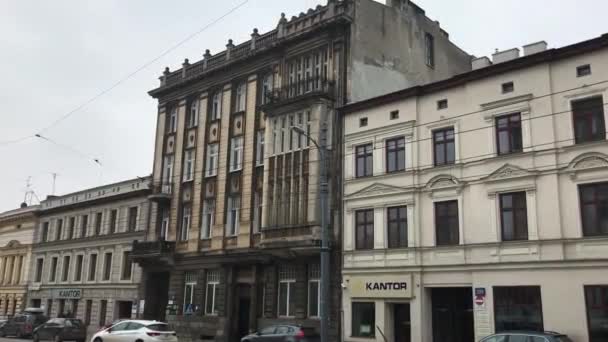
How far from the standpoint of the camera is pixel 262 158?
114 feet

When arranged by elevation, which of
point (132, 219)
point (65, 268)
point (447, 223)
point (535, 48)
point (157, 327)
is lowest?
point (157, 327)

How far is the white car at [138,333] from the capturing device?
81.4ft

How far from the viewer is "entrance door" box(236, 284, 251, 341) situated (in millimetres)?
34312

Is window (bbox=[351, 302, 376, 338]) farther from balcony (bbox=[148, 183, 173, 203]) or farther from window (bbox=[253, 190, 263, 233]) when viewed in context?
balcony (bbox=[148, 183, 173, 203])

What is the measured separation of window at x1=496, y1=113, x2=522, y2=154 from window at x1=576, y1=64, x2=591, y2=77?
2597 mm

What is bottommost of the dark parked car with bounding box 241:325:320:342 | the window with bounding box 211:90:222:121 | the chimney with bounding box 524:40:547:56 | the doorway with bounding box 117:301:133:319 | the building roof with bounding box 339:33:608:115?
the dark parked car with bounding box 241:325:320:342

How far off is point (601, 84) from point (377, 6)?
15.3m

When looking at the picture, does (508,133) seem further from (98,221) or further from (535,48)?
(98,221)

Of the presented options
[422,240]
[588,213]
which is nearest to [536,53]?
[588,213]

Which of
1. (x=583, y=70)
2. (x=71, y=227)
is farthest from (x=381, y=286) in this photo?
(x=71, y=227)

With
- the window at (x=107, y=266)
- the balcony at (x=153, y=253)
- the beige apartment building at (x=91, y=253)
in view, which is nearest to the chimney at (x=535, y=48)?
the balcony at (x=153, y=253)

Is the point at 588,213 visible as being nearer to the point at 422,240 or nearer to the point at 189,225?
the point at 422,240

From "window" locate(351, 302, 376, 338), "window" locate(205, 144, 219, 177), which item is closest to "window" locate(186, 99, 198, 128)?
"window" locate(205, 144, 219, 177)

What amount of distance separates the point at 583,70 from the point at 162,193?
27476 mm
